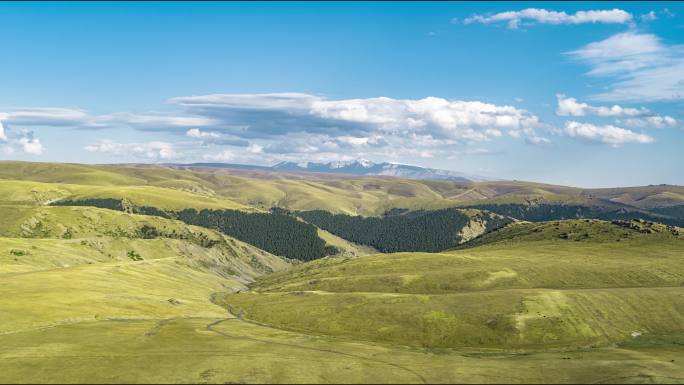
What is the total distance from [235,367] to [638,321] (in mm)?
112483

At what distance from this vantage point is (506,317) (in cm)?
13900

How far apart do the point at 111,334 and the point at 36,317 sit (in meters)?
23.3

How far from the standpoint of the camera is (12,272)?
179m

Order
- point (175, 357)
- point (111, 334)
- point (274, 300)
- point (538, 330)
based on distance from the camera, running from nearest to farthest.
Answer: point (175, 357) < point (111, 334) < point (538, 330) < point (274, 300)

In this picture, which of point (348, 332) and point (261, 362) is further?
point (348, 332)

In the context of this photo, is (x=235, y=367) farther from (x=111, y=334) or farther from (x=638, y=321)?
(x=638, y=321)

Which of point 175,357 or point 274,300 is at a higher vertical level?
point 175,357

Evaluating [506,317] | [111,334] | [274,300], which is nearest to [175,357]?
[111,334]

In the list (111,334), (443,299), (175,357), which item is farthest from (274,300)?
(175,357)

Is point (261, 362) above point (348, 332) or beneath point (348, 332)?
above

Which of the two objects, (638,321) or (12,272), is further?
(12,272)

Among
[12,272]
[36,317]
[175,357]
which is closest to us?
[175,357]

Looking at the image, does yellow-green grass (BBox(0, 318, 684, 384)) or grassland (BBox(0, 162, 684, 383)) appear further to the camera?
grassland (BBox(0, 162, 684, 383))

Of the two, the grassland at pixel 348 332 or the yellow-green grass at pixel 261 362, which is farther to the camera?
the grassland at pixel 348 332
